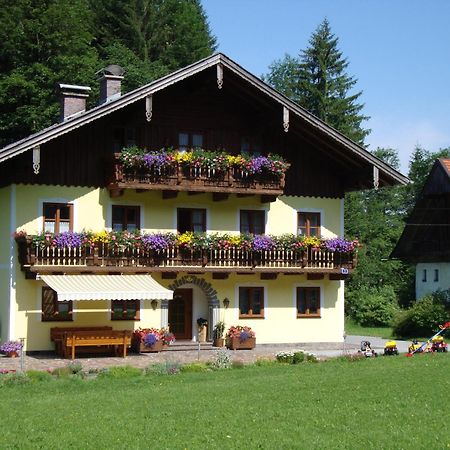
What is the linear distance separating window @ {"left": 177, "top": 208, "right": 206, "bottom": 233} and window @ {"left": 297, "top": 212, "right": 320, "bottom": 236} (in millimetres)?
3811

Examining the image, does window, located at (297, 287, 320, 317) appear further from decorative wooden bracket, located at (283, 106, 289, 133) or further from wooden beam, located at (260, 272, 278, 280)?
decorative wooden bracket, located at (283, 106, 289, 133)

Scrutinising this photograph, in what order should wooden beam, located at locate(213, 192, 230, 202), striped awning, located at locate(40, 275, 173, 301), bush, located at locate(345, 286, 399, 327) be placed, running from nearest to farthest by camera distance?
striped awning, located at locate(40, 275, 173, 301) < wooden beam, located at locate(213, 192, 230, 202) < bush, located at locate(345, 286, 399, 327)

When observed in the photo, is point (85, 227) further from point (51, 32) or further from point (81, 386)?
point (51, 32)

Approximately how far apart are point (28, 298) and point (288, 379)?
12.1 meters

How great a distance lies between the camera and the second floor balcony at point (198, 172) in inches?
1153

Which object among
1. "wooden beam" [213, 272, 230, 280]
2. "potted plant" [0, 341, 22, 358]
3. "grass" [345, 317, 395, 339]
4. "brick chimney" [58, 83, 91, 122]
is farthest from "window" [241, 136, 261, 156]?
"grass" [345, 317, 395, 339]

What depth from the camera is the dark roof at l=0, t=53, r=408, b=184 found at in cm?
2763

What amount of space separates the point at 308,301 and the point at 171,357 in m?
7.59

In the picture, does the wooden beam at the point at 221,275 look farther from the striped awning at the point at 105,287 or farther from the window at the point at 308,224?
the window at the point at 308,224

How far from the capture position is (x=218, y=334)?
1246 inches

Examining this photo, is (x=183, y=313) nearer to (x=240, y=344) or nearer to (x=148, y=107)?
(x=240, y=344)

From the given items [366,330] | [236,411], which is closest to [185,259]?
[236,411]

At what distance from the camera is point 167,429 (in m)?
14.0

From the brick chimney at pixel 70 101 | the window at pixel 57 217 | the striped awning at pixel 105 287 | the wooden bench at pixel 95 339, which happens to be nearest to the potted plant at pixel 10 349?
the wooden bench at pixel 95 339
